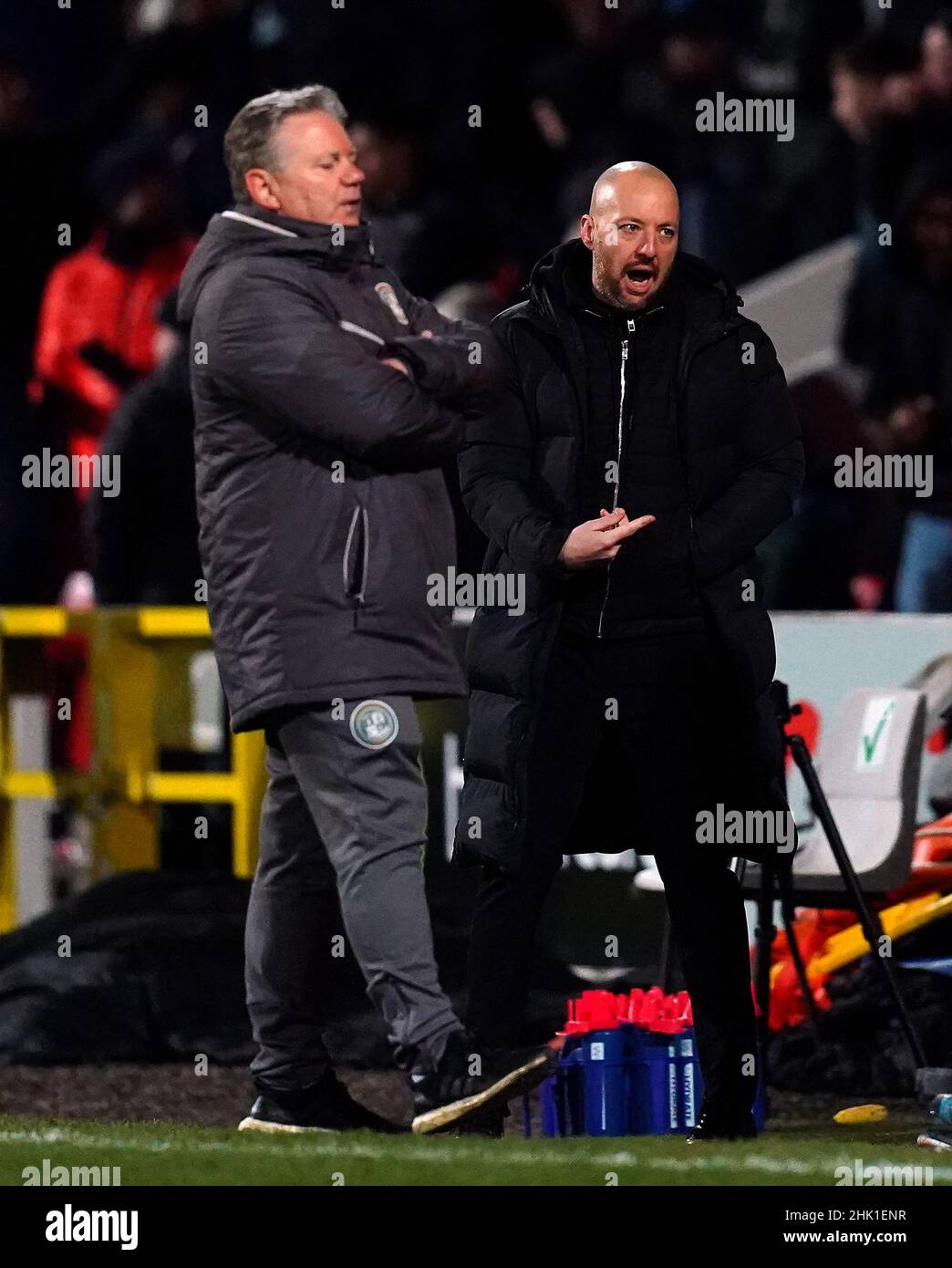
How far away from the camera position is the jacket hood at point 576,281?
19.9 feet

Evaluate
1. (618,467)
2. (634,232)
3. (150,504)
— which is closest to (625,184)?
(634,232)

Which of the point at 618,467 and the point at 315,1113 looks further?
the point at 315,1113

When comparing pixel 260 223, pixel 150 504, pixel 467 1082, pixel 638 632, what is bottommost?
pixel 467 1082

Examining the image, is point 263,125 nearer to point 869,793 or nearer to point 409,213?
point 869,793

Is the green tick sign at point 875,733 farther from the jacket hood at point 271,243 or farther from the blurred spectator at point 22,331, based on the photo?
the blurred spectator at point 22,331

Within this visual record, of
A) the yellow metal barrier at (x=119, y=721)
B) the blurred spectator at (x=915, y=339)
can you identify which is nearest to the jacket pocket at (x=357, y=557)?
the yellow metal barrier at (x=119, y=721)

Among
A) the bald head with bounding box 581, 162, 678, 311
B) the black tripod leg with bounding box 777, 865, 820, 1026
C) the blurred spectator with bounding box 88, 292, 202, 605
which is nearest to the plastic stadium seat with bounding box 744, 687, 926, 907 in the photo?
the black tripod leg with bounding box 777, 865, 820, 1026

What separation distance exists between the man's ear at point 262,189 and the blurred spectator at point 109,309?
559 centimetres

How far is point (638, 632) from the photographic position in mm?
6000

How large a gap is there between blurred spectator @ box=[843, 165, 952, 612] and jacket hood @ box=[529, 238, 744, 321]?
396 centimetres

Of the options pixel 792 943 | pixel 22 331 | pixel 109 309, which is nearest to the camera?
pixel 792 943

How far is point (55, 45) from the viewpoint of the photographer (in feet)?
43.5

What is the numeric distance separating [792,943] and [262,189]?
2623mm
